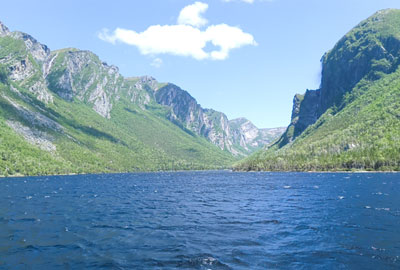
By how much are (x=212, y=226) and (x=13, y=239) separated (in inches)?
952

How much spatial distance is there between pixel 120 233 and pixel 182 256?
13325mm

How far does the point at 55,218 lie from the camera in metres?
47.2

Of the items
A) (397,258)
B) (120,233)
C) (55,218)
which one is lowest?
(55,218)

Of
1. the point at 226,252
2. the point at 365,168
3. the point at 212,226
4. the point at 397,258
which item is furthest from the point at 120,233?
the point at 365,168

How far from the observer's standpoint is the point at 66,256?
26922 millimetres

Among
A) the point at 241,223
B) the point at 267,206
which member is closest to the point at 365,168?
the point at 267,206

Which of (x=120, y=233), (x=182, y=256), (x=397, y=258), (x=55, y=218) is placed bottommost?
(x=55, y=218)

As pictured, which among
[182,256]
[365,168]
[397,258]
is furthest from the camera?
[365,168]

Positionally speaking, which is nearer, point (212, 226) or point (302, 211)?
point (212, 226)

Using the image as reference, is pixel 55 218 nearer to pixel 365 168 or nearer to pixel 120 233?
pixel 120 233

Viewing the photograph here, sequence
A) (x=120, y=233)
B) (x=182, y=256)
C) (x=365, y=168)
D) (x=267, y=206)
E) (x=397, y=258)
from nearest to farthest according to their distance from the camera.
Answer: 1. (x=397, y=258)
2. (x=182, y=256)
3. (x=120, y=233)
4. (x=267, y=206)
5. (x=365, y=168)

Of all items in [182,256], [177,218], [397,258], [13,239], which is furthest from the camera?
[177,218]

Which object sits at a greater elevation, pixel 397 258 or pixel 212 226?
pixel 397 258

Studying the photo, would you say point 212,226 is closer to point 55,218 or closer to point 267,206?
point 267,206
